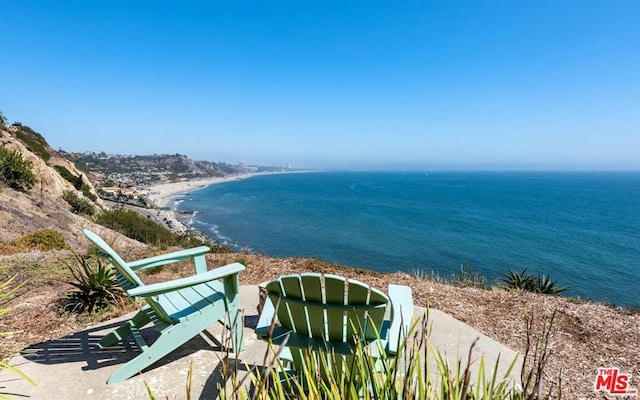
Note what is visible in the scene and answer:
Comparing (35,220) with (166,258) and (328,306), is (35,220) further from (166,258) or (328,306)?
(328,306)

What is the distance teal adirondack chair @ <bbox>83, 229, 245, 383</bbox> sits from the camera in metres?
2.61

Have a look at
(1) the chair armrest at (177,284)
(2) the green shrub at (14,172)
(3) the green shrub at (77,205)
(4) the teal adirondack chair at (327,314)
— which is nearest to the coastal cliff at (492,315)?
(4) the teal adirondack chair at (327,314)

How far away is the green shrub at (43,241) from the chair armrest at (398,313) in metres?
7.49

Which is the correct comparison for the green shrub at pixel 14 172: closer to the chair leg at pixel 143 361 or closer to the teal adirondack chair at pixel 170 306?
the teal adirondack chair at pixel 170 306

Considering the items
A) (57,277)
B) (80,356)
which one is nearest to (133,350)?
(80,356)

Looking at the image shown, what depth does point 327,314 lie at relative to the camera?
2.34 metres

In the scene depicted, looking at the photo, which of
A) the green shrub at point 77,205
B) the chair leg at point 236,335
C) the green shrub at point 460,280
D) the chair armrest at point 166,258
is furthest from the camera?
the green shrub at point 77,205

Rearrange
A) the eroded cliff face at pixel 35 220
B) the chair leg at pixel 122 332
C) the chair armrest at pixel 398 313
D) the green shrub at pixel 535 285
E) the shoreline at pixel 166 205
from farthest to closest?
the shoreline at pixel 166 205 < the eroded cliff face at pixel 35 220 < the green shrub at pixel 535 285 < the chair leg at pixel 122 332 < the chair armrest at pixel 398 313

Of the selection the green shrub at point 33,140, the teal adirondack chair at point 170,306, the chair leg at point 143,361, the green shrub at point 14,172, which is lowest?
the chair leg at point 143,361

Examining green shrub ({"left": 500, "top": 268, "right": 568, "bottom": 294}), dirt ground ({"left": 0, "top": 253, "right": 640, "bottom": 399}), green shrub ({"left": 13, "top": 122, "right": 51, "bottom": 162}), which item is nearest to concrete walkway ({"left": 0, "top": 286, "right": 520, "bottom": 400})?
dirt ground ({"left": 0, "top": 253, "right": 640, "bottom": 399})

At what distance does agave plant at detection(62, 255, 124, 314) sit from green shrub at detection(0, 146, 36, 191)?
1189cm

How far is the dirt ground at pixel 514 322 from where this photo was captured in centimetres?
317

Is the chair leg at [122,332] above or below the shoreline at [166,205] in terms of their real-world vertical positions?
above

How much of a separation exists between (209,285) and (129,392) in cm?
114
